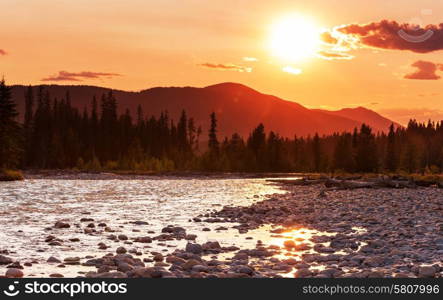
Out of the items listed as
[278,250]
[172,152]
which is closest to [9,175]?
[278,250]

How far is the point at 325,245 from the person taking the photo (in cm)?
1647

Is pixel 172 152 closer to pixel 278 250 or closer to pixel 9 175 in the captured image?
pixel 9 175

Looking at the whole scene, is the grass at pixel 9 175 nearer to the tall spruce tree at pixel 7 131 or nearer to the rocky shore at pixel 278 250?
the tall spruce tree at pixel 7 131

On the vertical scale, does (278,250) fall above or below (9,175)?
above

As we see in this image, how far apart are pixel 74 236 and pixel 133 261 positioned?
19.6 feet

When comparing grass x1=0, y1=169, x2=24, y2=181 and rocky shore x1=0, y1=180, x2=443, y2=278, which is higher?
rocky shore x1=0, y1=180, x2=443, y2=278

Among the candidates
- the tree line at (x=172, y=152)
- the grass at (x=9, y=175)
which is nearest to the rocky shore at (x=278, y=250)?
the grass at (x=9, y=175)

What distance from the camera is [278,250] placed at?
1565cm

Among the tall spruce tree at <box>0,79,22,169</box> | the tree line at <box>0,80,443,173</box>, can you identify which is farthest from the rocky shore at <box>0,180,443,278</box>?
the tree line at <box>0,80,443,173</box>

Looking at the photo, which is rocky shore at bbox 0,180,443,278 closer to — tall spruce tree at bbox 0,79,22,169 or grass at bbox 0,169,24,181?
grass at bbox 0,169,24,181

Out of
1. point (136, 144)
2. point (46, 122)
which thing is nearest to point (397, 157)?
point (136, 144)

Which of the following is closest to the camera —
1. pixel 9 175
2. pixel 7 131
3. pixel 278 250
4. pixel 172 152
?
pixel 278 250

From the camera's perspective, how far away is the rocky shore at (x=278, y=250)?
1213cm

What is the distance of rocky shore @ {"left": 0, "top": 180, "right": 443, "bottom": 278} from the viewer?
1213cm
